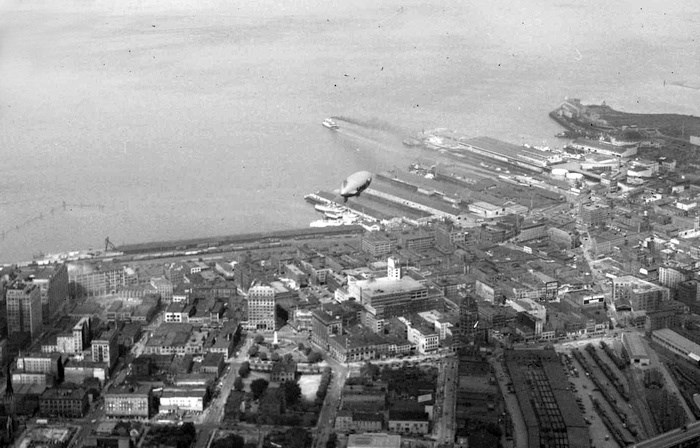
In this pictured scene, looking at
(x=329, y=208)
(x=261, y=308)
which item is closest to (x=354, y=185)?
(x=329, y=208)

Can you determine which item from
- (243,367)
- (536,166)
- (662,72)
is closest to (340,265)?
(243,367)

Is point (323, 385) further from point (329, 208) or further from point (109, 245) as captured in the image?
point (329, 208)

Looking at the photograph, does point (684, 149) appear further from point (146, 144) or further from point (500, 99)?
point (146, 144)

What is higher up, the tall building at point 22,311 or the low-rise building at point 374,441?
the tall building at point 22,311

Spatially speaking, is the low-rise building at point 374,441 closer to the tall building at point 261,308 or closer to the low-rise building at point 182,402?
the low-rise building at point 182,402

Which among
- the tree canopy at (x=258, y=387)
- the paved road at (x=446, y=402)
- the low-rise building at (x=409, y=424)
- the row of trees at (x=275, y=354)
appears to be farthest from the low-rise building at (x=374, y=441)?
the row of trees at (x=275, y=354)

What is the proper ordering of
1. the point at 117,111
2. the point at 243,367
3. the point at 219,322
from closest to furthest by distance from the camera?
the point at 243,367, the point at 219,322, the point at 117,111
